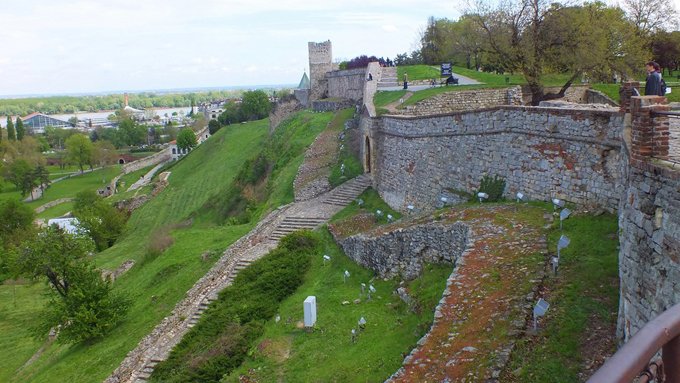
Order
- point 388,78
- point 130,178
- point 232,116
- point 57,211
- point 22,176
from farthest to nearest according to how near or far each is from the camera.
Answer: point 232,116 < point 130,178 < point 22,176 < point 57,211 < point 388,78

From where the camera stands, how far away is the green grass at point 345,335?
436 inches

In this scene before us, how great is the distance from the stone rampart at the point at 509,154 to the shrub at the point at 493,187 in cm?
17

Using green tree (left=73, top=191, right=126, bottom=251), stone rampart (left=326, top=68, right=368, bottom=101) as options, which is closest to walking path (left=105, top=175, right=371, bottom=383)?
stone rampart (left=326, top=68, right=368, bottom=101)

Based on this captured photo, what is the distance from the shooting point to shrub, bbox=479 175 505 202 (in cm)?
1524

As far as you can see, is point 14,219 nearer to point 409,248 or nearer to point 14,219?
point 14,219

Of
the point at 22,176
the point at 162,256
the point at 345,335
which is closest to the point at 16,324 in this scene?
the point at 162,256

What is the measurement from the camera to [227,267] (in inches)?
772

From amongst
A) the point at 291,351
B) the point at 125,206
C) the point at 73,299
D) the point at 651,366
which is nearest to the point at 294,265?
the point at 291,351

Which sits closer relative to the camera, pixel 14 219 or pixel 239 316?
pixel 239 316

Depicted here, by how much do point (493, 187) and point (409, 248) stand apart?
9.63 ft

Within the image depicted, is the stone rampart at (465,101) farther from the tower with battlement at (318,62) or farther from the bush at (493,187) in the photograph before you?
the tower with battlement at (318,62)

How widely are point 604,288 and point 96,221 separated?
121ft

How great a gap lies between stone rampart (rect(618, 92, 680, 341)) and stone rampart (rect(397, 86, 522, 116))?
17.9 m

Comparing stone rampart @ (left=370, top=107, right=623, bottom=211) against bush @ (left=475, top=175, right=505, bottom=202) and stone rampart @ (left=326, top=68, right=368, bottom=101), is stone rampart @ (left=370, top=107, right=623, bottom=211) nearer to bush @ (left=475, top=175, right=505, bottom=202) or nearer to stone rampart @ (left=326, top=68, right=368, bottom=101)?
bush @ (left=475, top=175, right=505, bottom=202)
